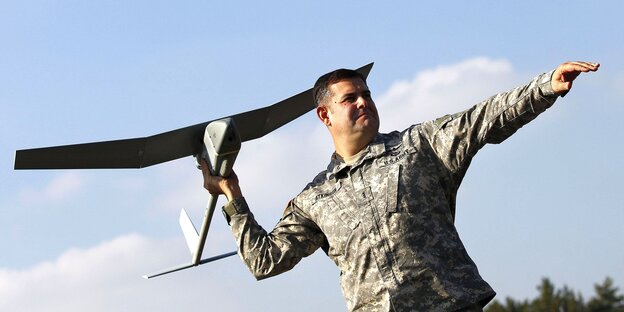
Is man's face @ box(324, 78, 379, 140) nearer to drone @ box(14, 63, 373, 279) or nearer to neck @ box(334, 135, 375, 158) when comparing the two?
neck @ box(334, 135, 375, 158)

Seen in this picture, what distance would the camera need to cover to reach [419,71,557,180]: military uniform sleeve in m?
6.35

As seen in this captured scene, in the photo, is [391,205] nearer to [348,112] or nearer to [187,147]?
[348,112]

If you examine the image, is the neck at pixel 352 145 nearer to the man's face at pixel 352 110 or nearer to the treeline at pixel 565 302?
the man's face at pixel 352 110

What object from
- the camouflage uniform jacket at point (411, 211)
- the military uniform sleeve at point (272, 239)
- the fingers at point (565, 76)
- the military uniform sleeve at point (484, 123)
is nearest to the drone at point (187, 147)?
the military uniform sleeve at point (272, 239)

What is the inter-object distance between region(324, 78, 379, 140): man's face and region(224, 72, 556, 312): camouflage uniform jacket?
140mm

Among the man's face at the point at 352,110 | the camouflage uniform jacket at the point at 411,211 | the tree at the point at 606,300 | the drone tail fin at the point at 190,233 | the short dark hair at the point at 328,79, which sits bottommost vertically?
the camouflage uniform jacket at the point at 411,211

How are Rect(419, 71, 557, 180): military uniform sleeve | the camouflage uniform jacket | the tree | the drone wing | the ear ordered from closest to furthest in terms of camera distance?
Rect(419, 71, 557, 180): military uniform sleeve, the camouflage uniform jacket, the ear, the drone wing, the tree

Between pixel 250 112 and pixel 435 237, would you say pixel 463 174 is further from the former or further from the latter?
pixel 250 112

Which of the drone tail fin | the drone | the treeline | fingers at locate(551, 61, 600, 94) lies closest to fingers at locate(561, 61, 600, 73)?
fingers at locate(551, 61, 600, 94)

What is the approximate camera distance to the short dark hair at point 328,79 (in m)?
7.25

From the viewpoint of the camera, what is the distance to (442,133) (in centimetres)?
686

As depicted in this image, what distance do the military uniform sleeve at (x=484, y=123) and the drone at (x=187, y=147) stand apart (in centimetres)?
173

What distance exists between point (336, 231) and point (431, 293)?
80 centimetres

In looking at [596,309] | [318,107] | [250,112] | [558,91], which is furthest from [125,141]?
[596,309]
